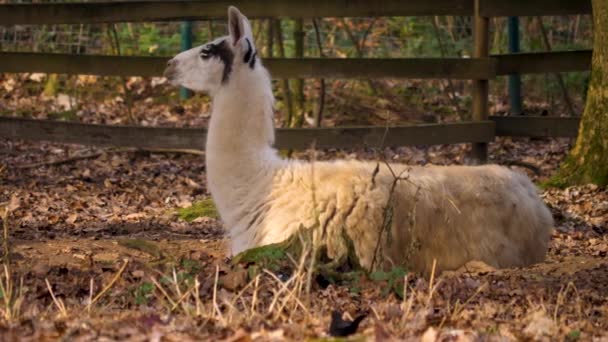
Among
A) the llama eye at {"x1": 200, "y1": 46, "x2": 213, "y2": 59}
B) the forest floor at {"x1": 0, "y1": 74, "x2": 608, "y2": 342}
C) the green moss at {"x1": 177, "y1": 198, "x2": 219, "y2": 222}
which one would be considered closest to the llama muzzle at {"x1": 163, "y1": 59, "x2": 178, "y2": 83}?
the llama eye at {"x1": 200, "y1": 46, "x2": 213, "y2": 59}

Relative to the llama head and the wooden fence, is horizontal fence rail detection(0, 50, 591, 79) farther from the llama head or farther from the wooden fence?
the llama head

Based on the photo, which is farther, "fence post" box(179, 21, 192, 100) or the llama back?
"fence post" box(179, 21, 192, 100)

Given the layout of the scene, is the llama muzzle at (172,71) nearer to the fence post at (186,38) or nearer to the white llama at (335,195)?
the white llama at (335,195)

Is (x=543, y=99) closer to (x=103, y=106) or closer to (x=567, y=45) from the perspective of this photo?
(x=567, y=45)

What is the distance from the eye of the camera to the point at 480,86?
11.4 metres

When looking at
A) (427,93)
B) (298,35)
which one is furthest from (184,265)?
(427,93)

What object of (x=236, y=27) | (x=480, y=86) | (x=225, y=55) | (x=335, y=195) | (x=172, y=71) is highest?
(x=236, y=27)

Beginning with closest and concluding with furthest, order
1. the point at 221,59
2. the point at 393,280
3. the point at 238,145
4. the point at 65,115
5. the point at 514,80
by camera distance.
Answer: the point at 393,280
the point at 238,145
the point at 221,59
the point at 514,80
the point at 65,115

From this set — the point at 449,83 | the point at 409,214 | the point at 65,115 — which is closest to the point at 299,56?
the point at 449,83

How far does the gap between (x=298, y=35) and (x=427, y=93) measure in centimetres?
309

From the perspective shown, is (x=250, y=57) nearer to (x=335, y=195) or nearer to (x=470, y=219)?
(x=335, y=195)

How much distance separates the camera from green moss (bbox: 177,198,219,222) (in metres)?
9.28

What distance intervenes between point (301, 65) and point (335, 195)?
4.52 meters

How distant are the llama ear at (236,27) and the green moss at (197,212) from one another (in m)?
2.41
